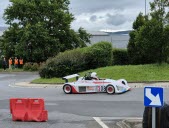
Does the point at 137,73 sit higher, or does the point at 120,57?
the point at 120,57

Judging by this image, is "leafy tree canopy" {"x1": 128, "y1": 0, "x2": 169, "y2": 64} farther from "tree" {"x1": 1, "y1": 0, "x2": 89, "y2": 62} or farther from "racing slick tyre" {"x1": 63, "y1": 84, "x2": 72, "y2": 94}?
"tree" {"x1": 1, "y1": 0, "x2": 89, "y2": 62}

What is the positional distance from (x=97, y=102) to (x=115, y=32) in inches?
2800

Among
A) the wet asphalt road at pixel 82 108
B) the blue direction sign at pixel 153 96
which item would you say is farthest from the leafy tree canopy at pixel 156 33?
the blue direction sign at pixel 153 96

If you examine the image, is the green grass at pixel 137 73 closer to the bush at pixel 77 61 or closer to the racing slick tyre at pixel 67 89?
the bush at pixel 77 61

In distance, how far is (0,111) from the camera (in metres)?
14.3

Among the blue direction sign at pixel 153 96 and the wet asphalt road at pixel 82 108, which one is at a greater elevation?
the blue direction sign at pixel 153 96

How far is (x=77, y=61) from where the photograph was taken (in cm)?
2831

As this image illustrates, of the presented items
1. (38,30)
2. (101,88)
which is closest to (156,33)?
(101,88)

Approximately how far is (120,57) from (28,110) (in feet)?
74.1

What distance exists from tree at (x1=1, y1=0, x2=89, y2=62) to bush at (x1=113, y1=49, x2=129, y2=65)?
1242cm

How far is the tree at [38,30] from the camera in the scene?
44625 mm

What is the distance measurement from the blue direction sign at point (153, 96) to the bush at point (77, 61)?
788 inches

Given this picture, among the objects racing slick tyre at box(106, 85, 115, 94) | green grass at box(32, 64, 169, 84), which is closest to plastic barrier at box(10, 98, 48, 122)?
racing slick tyre at box(106, 85, 115, 94)

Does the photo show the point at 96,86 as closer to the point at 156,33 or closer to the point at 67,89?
the point at 67,89
